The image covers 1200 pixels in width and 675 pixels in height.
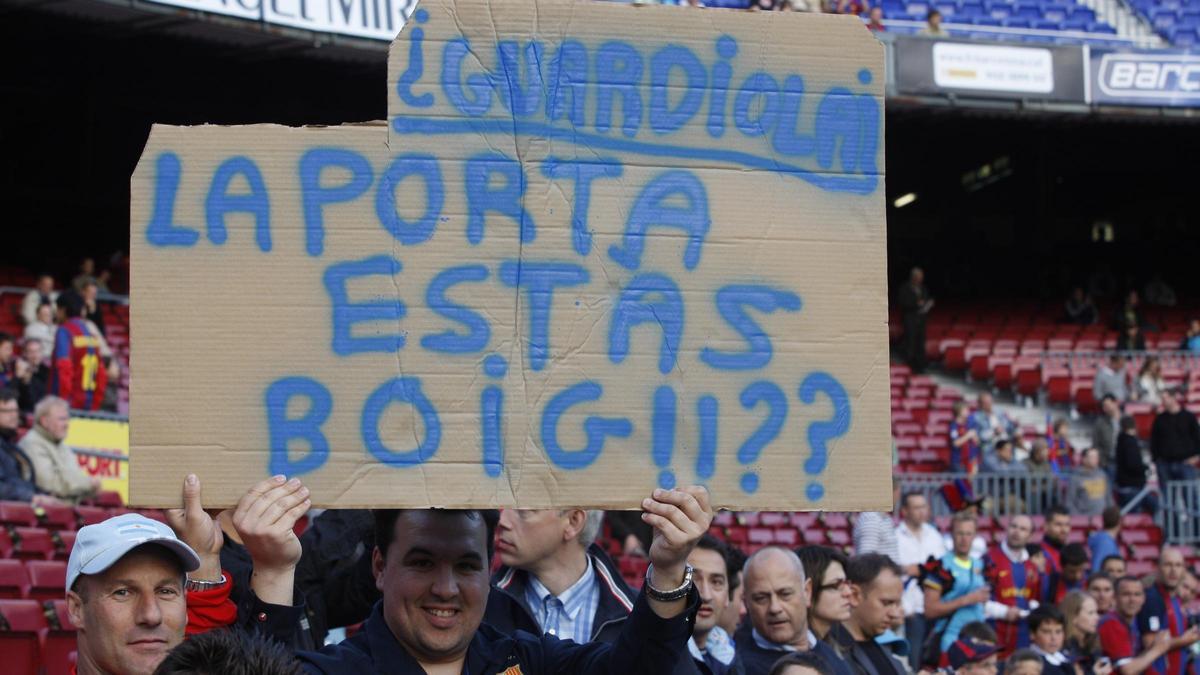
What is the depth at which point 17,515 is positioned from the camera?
382 inches

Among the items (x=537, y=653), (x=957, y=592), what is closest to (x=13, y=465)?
(x=957, y=592)

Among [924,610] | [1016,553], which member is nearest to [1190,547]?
[1016,553]

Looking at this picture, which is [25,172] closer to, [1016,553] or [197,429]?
[1016,553]

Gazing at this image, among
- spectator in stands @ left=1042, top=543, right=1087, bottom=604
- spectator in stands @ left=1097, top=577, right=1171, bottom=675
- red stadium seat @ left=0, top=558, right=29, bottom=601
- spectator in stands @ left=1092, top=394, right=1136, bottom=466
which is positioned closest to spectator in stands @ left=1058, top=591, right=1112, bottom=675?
spectator in stands @ left=1097, top=577, right=1171, bottom=675

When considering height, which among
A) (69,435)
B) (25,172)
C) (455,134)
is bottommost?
(69,435)

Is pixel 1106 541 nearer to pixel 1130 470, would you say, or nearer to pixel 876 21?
pixel 1130 470

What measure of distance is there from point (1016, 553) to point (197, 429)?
8422 mm

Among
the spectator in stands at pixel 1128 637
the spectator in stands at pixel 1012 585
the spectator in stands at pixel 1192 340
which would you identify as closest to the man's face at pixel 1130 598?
the spectator in stands at pixel 1128 637

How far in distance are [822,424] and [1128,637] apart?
6.93 metres

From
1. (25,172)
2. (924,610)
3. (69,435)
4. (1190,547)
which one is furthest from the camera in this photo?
(25,172)

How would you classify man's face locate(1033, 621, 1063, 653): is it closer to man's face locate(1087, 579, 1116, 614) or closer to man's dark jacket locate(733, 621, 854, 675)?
man's face locate(1087, 579, 1116, 614)

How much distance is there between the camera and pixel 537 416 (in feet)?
10.3

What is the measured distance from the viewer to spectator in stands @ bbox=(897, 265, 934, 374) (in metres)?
20.5

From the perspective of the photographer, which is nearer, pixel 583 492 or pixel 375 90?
pixel 583 492
